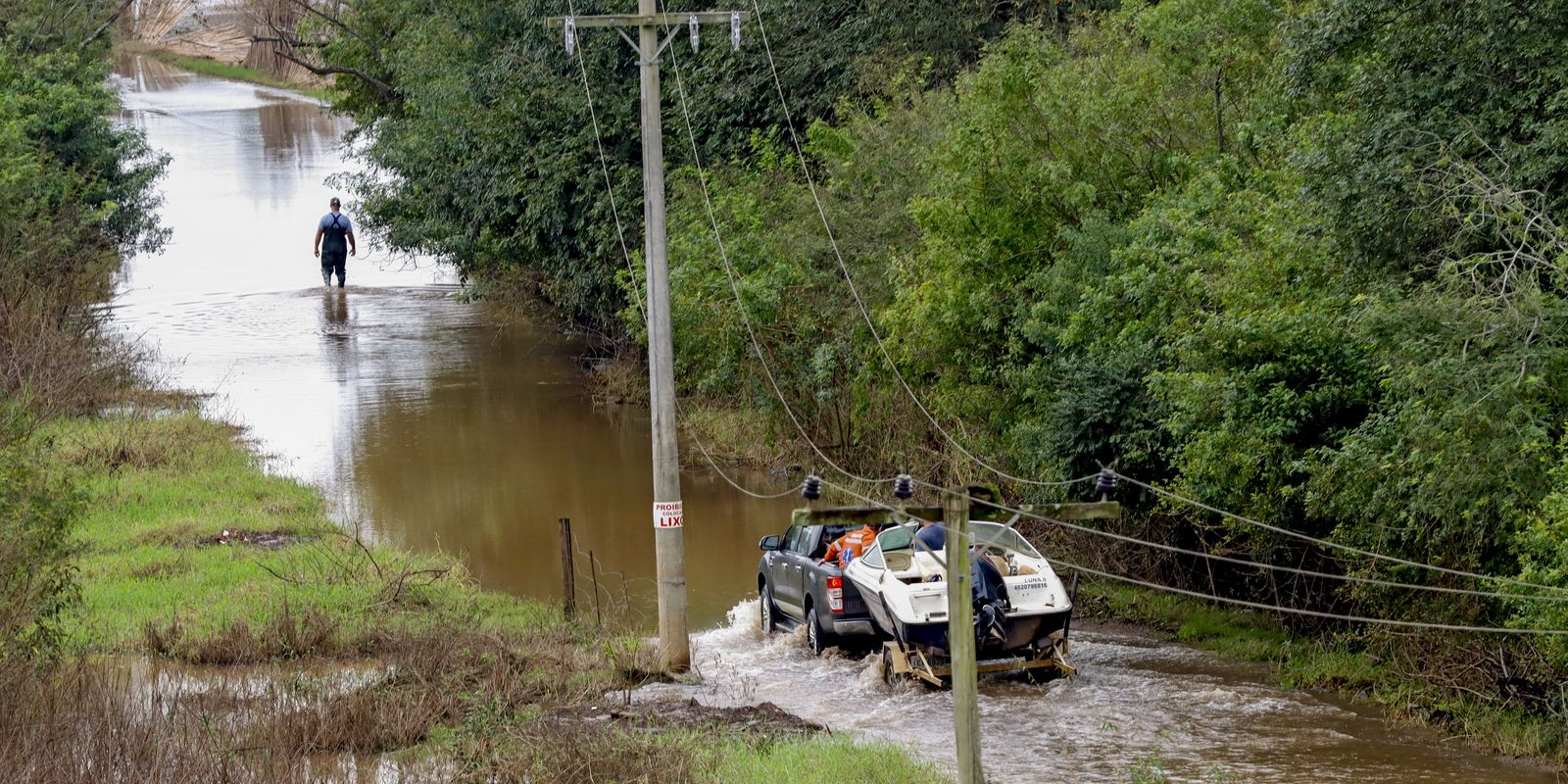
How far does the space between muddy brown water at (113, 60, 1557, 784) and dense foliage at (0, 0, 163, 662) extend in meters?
3.24

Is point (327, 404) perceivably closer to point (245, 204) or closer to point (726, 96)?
point (726, 96)

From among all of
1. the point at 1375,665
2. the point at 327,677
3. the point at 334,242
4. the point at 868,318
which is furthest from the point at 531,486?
the point at 334,242

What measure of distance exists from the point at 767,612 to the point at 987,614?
4860 millimetres

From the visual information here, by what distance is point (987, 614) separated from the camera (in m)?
14.1

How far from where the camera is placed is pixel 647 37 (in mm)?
16016

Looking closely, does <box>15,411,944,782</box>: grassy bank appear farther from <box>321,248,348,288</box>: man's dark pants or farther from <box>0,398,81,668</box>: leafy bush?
<box>321,248,348,288</box>: man's dark pants

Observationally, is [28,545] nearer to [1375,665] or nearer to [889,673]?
[889,673]

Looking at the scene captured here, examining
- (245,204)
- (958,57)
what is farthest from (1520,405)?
(245,204)

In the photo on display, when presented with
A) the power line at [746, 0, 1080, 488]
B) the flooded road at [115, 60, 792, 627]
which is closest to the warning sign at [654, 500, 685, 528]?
the flooded road at [115, 60, 792, 627]

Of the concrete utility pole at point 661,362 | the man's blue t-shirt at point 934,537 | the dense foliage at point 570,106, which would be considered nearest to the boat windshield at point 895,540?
the man's blue t-shirt at point 934,537

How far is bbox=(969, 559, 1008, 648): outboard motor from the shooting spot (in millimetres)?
14094

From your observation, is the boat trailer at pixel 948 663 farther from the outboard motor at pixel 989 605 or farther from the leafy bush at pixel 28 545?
the leafy bush at pixel 28 545

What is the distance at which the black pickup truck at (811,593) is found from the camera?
53.3ft

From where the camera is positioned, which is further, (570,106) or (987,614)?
(570,106)
